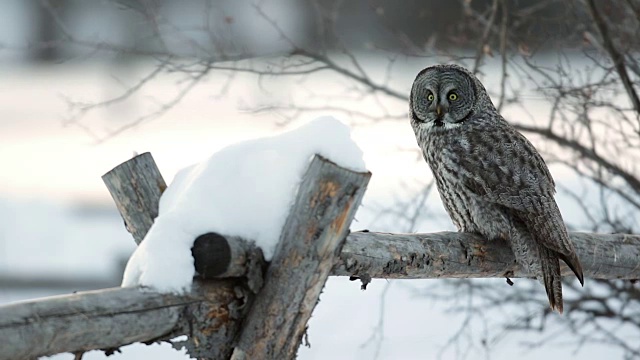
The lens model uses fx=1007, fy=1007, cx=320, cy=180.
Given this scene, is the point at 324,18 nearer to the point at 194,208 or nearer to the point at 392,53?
the point at 392,53

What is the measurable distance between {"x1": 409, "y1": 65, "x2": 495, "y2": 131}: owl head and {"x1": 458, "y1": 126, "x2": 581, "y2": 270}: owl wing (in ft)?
0.81

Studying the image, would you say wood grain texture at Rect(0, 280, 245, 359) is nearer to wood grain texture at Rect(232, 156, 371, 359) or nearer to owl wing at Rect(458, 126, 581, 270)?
wood grain texture at Rect(232, 156, 371, 359)

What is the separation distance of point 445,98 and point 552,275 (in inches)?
35.6

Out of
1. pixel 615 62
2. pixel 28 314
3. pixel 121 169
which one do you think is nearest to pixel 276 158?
pixel 121 169

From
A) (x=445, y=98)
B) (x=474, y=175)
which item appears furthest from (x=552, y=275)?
(x=445, y=98)

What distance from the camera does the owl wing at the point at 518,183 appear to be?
3168mm

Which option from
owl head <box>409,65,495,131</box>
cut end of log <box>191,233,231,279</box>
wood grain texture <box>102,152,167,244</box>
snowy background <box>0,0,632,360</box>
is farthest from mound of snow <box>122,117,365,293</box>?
snowy background <box>0,0,632,360</box>

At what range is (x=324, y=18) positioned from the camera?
4941mm

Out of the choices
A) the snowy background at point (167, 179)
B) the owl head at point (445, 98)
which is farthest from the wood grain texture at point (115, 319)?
the snowy background at point (167, 179)

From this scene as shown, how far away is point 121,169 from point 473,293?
8.08 ft

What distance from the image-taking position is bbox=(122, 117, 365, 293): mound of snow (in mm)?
2080

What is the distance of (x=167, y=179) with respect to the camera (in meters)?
7.84

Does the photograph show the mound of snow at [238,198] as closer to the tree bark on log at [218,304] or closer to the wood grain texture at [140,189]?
the tree bark on log at [218,304]

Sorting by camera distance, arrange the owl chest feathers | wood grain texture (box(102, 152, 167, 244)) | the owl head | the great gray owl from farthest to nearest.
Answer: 1. the owl head
2. the owl chest feathers
3. the great gray owl
4. wood grain texture (box(102, 152, 167, 244))
